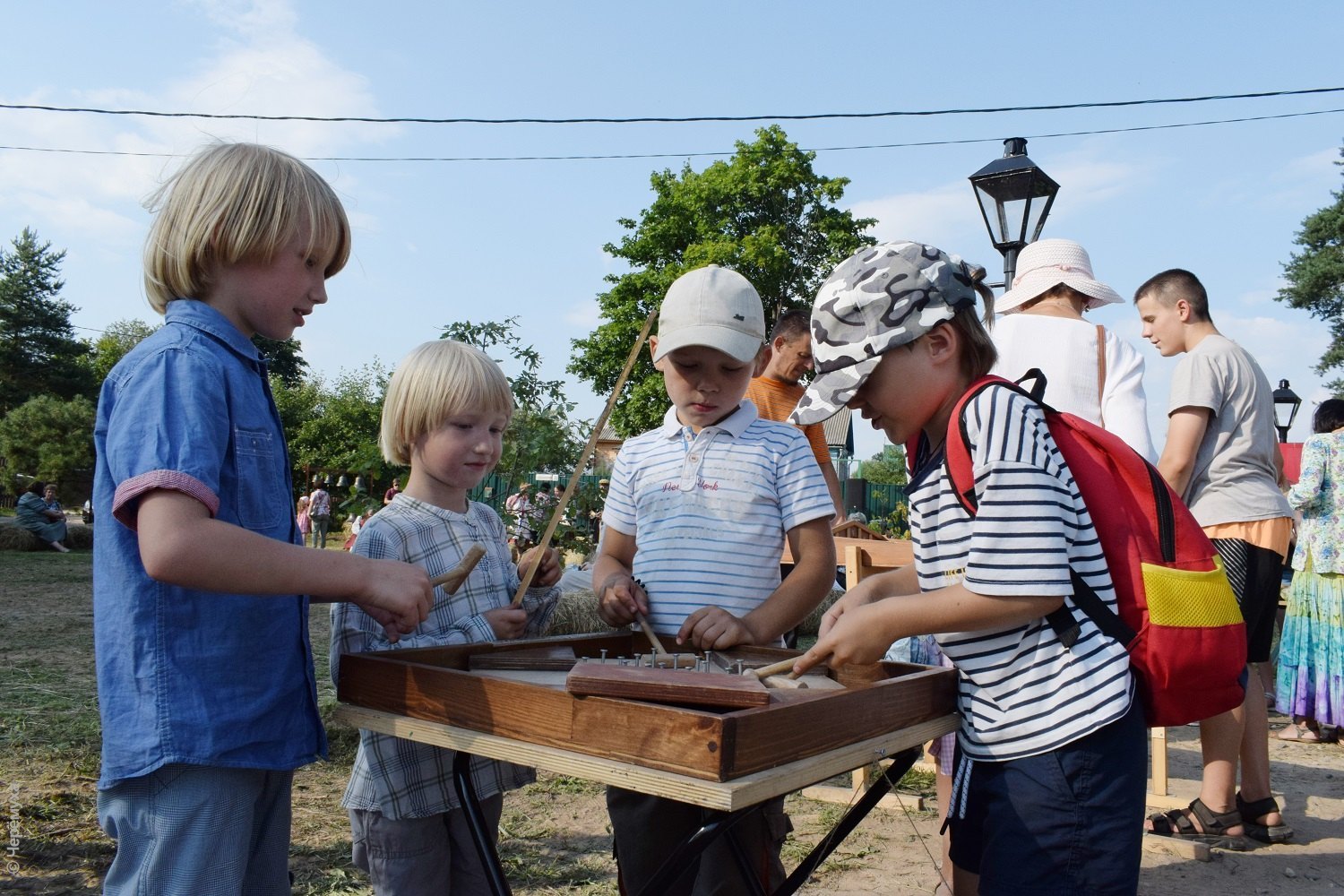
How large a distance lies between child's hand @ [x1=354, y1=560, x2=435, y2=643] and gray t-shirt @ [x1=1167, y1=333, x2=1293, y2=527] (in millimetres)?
3342

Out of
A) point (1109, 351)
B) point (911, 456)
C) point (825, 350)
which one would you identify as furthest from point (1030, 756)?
point (1109, 351)

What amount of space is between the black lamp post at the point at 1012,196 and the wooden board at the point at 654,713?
486 centimetres

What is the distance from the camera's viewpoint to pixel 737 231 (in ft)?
104

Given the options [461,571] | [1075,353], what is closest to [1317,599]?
[1075,353]

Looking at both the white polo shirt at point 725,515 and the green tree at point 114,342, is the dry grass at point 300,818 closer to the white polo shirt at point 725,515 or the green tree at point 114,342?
the white polo shirt at point 725,515

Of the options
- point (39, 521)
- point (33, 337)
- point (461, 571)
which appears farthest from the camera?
point (33, 337)

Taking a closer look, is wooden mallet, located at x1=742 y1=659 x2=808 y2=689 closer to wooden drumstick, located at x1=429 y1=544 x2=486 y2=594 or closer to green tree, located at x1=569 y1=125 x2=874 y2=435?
wooden drumstick, located at x1=429 y1=544 x2=486 y2=594

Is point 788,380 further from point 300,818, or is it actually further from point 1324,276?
point 1324,276

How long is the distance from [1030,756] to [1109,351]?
2.09 m

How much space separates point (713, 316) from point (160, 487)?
4.11ft

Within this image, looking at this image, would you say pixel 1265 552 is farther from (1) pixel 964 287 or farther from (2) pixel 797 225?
(2) pixel 797 225

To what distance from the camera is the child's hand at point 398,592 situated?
4.82 feet

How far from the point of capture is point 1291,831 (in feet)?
12.8

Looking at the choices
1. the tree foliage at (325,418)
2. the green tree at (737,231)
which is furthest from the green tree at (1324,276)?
the tree foliage at (325,418)
